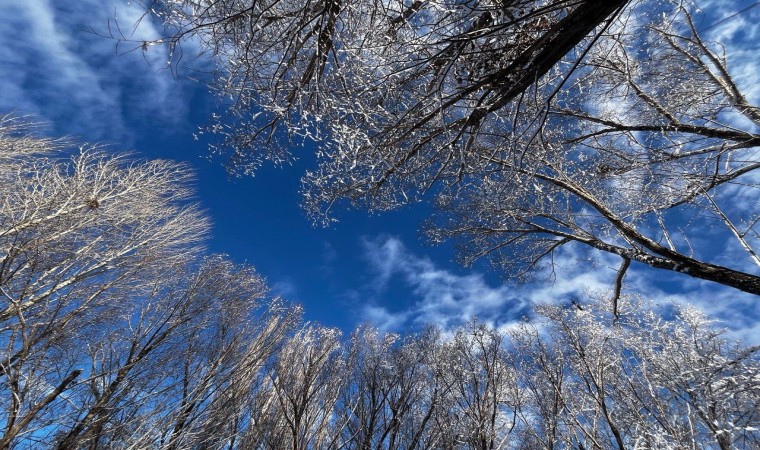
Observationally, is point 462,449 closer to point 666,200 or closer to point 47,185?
point 666,200

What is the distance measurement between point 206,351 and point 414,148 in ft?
25.0

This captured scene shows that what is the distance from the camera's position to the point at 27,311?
6.18m

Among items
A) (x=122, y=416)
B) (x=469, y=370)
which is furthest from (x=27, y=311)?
(x=469, y=370)

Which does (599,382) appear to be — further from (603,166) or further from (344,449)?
(344,449)

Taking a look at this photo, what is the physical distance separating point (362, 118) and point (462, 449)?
800cm

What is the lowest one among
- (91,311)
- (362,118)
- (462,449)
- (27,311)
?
(462,449)

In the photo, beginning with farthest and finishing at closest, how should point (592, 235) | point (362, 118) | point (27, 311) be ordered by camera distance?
point (27, 311) < point (592, 235) < point (362, 118)

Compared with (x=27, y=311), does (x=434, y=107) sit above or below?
above

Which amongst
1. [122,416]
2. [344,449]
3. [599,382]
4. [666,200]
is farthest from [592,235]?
[122,416]

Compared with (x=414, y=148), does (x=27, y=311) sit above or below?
below

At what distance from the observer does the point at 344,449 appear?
22.4 ft

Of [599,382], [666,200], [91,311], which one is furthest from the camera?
[91,311]

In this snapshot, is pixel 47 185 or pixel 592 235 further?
pixel 47 185

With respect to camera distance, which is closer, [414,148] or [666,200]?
[414,148]
